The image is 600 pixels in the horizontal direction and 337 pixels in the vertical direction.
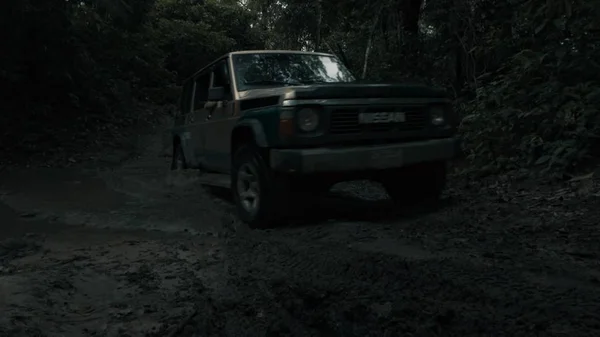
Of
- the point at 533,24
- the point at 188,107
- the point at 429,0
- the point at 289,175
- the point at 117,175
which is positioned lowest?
the point at 117,175

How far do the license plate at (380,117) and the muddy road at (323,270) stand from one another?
899 mm

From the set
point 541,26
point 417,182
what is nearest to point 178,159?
point 417,182

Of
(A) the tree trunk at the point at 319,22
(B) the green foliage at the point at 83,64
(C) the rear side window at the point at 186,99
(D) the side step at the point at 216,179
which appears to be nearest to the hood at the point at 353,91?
(D) the side step at the point at 216,179

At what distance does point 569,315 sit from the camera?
102 inches

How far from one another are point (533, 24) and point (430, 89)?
11.1 ft

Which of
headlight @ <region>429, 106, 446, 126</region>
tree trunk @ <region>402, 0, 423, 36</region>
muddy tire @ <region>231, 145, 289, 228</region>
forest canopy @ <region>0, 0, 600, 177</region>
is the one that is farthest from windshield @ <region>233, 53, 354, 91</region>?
tree trunk @ <region>402, 0, 423, 36</region>

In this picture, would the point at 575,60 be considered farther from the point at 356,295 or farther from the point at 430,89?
the point at 356,295

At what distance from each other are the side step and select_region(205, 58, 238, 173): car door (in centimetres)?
7

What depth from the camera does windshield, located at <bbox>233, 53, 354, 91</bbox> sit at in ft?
19.9

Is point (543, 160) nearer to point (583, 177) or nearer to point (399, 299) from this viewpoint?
point (583, 177)

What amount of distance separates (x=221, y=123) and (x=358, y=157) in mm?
1952

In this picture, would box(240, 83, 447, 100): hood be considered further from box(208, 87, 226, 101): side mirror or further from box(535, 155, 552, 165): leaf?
box(535, 155, 552, 165): leaf

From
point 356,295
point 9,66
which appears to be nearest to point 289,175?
point 356,295

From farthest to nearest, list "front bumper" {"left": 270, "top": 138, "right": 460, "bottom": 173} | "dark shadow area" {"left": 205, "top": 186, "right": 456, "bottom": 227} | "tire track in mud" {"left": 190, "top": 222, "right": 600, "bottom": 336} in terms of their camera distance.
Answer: "dark shadow area" {"left": 205, "top": 186, "right": 456, "bottom": 227} < "front bumper" {"left": 270, "top": 138, "right": 460, "bottom": 173} < "tire track in mud" {"left": 190, "top": 222, "right": 600, "bottom": 336}
